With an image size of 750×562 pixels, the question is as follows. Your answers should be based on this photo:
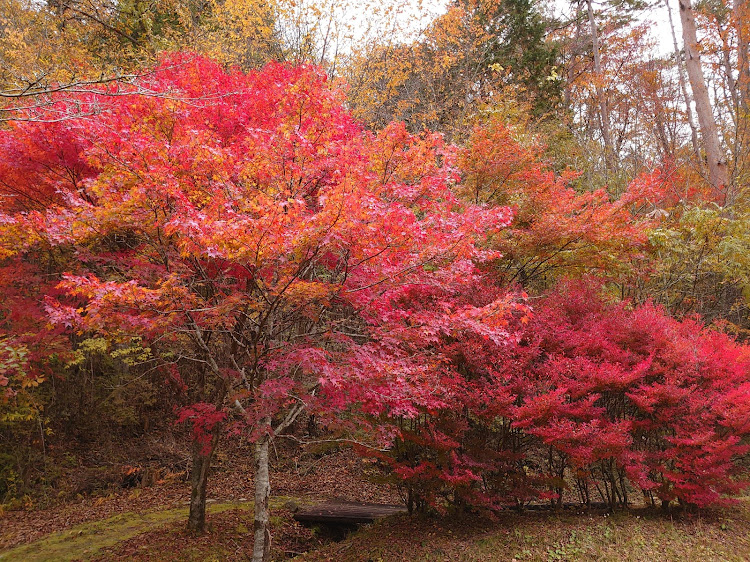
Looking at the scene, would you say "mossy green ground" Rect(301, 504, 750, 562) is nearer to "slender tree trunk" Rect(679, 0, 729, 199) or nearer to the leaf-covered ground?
the leaf-covered ground

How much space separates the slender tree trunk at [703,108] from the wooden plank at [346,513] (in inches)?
414

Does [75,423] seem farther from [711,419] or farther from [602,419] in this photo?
[711,419]

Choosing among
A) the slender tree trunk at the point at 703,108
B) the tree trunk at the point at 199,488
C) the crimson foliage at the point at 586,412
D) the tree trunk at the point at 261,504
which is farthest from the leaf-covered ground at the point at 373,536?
the slender tree trunk at the point at 703,108

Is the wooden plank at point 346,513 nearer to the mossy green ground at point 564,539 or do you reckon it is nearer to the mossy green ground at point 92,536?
the mossy green ground at point 564,539

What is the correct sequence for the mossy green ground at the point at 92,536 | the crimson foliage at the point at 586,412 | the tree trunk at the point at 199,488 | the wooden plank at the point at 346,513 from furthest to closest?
the wooden plank at the point at 346,513 → the tree trunk at the point at 199,488 → the mossy green ground at the point at 92,536 → the crimson foliage at the point at 586,412

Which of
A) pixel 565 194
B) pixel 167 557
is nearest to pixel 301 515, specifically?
pixel 167 557

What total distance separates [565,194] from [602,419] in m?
4.06

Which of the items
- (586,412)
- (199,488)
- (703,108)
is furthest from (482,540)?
(703,108)

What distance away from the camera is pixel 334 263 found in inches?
242

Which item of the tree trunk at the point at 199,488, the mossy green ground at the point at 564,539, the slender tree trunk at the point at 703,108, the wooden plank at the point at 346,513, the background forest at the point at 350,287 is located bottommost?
the wooden plank at the point at 346,513

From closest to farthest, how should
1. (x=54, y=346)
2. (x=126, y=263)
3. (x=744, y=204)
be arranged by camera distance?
1. (x=126, y=263)
2. (x=54, y=346)
3. (x=744, y=204)

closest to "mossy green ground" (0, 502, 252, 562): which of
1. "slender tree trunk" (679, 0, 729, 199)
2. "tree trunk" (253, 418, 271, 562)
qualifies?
"tree trunk" (253, 418, 271, 562)

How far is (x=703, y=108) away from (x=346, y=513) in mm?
12471

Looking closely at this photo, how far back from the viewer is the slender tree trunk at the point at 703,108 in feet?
35.8
